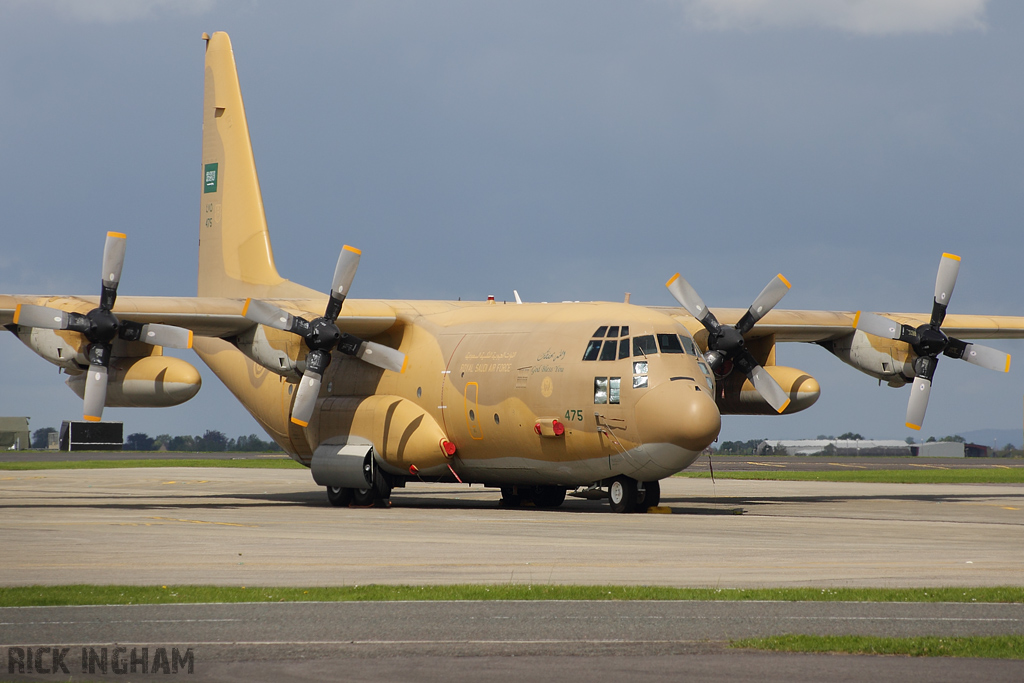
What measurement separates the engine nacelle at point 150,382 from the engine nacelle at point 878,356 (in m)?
17.4

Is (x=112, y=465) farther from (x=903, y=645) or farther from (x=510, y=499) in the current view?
(x=903, y=645)

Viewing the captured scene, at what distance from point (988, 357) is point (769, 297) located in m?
6.75

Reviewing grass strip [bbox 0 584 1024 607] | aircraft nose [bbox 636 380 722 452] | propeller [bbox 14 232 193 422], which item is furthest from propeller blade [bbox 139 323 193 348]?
grass strip [bbox 0 584 1024 607]

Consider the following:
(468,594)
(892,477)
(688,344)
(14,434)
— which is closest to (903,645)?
(468,594)

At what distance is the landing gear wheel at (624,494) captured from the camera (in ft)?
82.5

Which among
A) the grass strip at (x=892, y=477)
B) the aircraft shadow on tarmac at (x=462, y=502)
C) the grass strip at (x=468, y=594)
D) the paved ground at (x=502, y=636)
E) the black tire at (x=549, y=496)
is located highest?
the paved ground at (x=502, y=636)

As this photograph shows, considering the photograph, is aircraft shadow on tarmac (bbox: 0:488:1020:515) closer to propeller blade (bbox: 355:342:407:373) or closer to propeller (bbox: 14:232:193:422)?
propeller (bbox: 14:232:193:422)

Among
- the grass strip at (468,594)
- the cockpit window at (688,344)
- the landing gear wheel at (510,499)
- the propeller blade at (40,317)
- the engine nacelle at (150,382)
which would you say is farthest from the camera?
the landing gear wheel at (510,499)

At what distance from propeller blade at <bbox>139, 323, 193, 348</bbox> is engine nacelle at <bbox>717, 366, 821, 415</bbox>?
13423 mm

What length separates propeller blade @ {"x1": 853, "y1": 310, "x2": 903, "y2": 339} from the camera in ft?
98.4

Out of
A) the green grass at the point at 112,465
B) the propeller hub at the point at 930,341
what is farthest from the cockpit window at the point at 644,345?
the green grass at the point at 112,465

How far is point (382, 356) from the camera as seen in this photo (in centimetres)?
2823

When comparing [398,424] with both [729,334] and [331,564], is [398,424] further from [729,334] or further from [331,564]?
[331,564]

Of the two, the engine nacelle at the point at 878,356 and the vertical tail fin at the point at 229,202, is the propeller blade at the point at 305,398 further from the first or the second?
the engine nacelle at the point at 878,356
